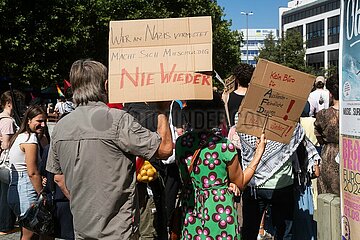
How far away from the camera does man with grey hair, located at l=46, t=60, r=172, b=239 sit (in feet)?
11.0

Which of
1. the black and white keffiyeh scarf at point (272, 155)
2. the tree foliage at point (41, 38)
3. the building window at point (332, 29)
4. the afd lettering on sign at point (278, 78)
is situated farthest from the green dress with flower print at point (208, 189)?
the building window at point (332, 29)

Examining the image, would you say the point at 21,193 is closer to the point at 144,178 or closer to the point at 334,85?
the point at 144,178

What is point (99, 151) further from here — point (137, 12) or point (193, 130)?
point (137, 12)

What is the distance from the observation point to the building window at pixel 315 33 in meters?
74.2

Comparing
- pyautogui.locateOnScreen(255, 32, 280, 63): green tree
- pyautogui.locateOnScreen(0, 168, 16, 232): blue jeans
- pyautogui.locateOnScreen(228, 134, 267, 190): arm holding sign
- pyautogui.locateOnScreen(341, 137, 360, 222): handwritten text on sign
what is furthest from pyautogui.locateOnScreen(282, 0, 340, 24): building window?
pyautogui.locateOnScreen(341, 137, 360, 222): handwritten text on sign

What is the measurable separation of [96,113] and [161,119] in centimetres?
42

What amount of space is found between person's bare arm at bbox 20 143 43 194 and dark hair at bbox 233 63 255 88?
83.4 inches

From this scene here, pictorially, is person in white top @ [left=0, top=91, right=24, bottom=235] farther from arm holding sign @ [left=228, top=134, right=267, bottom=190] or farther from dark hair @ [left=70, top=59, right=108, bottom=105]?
arm holding sign @ [left=228, top=134, right=267, bottom=190]

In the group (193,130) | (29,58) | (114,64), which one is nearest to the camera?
(114,64)

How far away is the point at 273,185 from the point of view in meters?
5.05

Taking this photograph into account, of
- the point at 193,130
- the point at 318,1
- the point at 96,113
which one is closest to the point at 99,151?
the point at 96,113

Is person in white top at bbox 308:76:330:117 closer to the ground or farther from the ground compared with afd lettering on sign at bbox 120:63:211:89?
closer to the ground

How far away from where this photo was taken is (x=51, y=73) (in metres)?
30.2

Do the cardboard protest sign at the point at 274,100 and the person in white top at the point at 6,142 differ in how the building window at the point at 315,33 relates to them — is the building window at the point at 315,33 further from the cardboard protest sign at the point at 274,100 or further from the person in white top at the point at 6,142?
the cardboard protest sign at the point at 274,100
